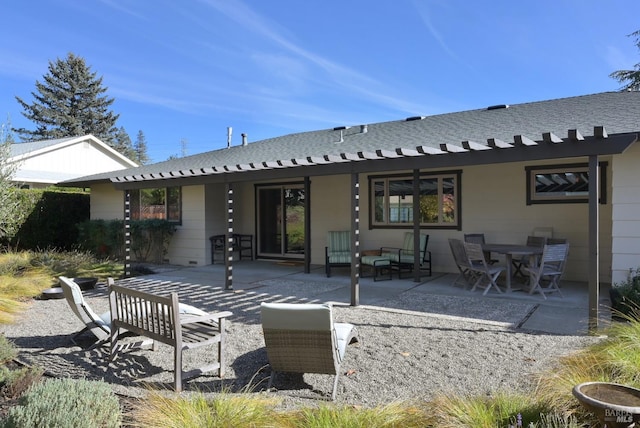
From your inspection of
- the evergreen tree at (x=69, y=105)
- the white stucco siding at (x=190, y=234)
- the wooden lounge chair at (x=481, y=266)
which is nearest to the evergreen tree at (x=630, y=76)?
the wooden lounge chair at (x=481, y=266)

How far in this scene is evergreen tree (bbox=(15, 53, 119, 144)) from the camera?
44.0 meters

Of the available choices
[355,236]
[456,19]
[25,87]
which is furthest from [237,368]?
[25,87]

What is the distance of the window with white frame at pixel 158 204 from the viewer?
1331cm

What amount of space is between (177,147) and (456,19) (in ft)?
230

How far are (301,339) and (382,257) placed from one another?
6080 mm

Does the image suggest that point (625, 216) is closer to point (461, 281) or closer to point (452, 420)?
point (461, 281)

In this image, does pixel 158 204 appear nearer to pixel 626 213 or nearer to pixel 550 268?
pixel 550 268

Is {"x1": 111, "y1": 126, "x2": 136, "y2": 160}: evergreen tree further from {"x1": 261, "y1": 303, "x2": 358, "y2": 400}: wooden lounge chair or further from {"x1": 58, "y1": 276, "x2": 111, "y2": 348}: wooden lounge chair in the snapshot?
{"x1": 261, "y1": 303, "x2": 358, "y2": 400}: wooden lounge chair

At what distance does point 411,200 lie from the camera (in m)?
10.9

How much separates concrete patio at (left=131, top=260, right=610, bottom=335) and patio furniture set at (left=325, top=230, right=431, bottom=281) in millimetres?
286

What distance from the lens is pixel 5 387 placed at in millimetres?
3662

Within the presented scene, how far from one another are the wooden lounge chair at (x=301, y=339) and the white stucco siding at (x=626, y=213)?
5477mm

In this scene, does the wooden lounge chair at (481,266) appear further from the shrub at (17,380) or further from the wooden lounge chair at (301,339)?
the shrub at (17,380)

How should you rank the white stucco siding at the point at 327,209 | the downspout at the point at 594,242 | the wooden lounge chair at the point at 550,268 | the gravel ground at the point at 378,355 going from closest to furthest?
the gravel ground at the point at 378,355 → the downspout at the point at 594,242 → the wooden lounge chair at the point at 550,268 → the white stucco siding at the point at 327,209
